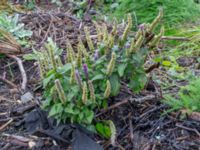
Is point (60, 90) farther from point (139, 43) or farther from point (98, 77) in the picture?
point (139, 43)

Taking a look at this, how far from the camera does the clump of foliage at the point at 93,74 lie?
91.7 inches

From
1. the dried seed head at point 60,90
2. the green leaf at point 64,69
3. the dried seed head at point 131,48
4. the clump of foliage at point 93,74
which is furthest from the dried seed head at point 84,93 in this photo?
the dried seed head at point 131,48

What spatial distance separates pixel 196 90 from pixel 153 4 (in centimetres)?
217

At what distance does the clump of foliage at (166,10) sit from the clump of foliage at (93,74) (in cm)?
202

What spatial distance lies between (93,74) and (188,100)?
60cm

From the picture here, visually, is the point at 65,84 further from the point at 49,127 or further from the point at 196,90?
the point at 196,90

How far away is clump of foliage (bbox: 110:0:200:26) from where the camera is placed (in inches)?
176

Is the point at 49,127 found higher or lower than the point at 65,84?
lower

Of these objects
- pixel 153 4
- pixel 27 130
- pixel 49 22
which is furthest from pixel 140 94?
pixel 153 4

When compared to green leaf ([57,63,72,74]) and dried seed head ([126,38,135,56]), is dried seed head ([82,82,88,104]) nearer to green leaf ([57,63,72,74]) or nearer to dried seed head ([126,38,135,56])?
green leaf ([57,63,72,74])

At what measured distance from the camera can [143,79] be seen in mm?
2496

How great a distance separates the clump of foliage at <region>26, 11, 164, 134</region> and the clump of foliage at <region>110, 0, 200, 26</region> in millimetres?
2024

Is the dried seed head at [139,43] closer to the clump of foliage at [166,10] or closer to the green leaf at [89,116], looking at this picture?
the green leaf at [89,116]

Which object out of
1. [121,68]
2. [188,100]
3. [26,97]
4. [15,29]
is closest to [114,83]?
[121,68]
